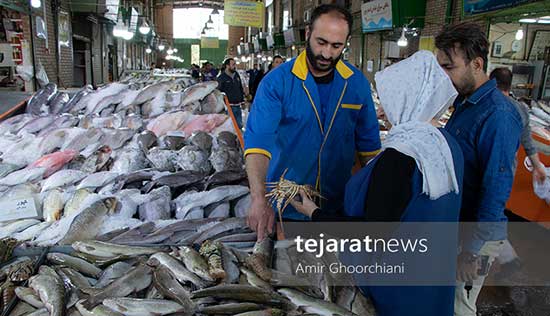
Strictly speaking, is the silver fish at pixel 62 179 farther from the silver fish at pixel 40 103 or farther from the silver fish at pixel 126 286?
the silver fish at pixel 40 103

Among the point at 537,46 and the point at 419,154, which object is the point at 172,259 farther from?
the point at 537,46

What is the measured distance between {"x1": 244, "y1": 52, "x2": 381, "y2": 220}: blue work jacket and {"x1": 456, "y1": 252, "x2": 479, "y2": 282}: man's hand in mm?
715

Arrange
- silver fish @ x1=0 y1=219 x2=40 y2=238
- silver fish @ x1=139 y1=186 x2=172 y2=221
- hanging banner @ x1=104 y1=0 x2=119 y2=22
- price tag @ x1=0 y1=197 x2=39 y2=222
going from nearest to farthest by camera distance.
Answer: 1. silver fish @ x1=0 y1=219 x2=40 y2=238
2. price tag @ x1=0 y1=197 x2=39 y2=222
3. silver fish @ x1=139 y1=186 x2=172 y2=221
4. hanging banner @ x1=104 y1=0 x2=119 y2=22

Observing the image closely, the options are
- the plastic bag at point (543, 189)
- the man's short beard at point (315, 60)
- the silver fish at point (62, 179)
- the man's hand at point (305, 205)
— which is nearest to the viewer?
the man's hand at point (305, 205)

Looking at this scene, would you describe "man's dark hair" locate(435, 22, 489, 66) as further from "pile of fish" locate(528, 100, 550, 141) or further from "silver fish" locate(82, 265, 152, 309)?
"pile of fish" locate(528, 100, 550, 141)

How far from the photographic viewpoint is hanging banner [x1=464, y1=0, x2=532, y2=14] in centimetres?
745

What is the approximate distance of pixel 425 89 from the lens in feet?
4.79

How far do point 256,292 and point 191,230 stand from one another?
35.7 inches

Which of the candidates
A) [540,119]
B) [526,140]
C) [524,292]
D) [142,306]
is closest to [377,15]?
[540,119]

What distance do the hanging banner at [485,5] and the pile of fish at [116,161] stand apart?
555 cm

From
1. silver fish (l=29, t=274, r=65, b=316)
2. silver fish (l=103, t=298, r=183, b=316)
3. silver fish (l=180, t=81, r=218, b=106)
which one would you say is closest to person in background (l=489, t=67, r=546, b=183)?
silver fish (l=180, t=81, r=218, b=106)

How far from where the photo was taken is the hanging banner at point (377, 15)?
461 inches

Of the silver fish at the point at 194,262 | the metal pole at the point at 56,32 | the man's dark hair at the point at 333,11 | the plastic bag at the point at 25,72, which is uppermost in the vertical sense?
the metal pole at the point at 56,32

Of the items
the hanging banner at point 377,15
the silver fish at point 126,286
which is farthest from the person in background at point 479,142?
the hanging banner at point 377,15
